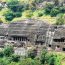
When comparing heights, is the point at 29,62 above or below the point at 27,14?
below

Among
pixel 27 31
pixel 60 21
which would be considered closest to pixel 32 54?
pixel 27 31

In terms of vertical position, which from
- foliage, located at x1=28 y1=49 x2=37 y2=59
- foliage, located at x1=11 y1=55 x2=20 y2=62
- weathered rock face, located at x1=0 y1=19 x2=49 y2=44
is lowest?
foliage, located at x1=11 y1=55 x2=20 y2=62

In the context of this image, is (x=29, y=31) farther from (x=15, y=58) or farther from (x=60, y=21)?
(x=15, y=58)

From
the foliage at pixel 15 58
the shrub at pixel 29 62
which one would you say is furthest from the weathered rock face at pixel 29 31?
the shrub at pixel 29 62

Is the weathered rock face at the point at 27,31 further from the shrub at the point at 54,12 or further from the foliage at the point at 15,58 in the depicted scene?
the shrub at the point at 54,12

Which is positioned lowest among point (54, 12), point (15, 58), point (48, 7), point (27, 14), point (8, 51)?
point (15, 58)

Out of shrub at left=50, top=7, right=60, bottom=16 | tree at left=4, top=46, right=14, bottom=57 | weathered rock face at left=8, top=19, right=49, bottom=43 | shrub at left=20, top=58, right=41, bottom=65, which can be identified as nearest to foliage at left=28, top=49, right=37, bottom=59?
tree at left=4, top=46, right=14, bottom=57

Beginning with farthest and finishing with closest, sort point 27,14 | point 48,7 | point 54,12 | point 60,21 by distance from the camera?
1. point 48,7
2. point 27,14
3. point 54,12
4. point 60,21

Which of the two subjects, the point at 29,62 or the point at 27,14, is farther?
the point at 27,14

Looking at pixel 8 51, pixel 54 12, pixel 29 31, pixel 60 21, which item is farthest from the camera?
pixel 54 12

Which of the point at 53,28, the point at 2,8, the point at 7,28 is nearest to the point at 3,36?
the point at 7,28

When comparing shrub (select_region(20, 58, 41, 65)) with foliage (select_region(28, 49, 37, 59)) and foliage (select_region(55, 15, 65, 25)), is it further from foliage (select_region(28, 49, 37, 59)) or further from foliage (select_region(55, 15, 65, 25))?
foliage (select_region(55, 15, 65, 25))

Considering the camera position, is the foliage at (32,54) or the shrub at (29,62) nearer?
the shrub at (29,62)
